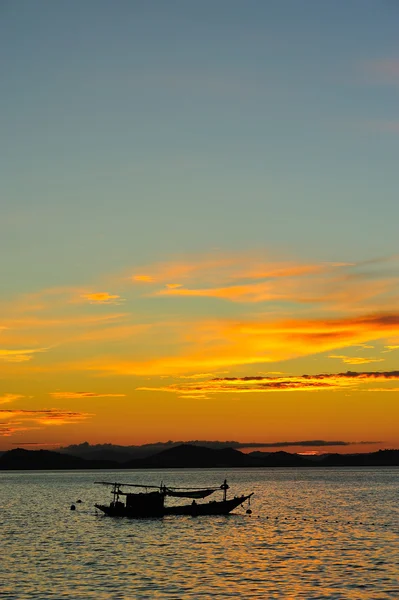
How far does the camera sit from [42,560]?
216 feet

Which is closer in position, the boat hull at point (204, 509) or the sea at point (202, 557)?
the sea at point (202, 557)

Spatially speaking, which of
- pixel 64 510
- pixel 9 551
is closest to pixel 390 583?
pixel 9 551

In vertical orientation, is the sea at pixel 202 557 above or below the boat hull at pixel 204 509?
below

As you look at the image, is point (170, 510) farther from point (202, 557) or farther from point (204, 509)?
point (202, 557)

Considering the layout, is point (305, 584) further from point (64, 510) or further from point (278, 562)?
point (64, 510)

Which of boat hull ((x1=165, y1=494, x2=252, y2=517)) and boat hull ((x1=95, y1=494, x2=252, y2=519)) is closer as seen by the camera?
boat hull ((x1=95, y1=494, x2=252, y2=519))

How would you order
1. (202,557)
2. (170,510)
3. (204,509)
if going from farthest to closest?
(204,509), (170,510), (202,557)

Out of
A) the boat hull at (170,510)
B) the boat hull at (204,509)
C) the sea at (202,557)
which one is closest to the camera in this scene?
the sea at (202,557)

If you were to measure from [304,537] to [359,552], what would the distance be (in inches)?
560

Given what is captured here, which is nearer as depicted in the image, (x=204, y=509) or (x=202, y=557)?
(x=202, y=557)

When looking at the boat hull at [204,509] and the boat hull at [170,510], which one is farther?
the boat hull at [204,509]

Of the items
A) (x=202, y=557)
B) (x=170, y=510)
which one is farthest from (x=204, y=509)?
(x=202, y=557)

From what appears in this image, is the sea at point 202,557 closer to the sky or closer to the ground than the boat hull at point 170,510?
closer to the ground

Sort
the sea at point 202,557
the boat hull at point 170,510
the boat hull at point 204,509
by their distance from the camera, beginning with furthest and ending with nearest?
the boat hull at point 204,509, the boat hull at point 170,510, the sea at point 202,557
